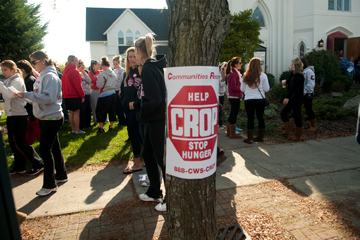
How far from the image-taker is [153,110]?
10.1 ft

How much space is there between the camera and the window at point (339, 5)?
1955 cm

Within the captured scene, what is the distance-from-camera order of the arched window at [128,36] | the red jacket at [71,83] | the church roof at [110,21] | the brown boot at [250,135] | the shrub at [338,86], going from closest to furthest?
the brown boot at [250,135] → the red jacket at [71,83] → the shrub at [338,86] → the arched window at [128,36] → the church roof at [110,21]

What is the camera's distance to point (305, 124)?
26.2 ft

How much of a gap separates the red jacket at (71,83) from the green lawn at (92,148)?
113 cm

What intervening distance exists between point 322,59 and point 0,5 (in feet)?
76.4

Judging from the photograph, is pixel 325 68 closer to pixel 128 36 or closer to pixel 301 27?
pixel 301 27

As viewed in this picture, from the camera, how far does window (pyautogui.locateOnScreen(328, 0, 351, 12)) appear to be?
64.1ft

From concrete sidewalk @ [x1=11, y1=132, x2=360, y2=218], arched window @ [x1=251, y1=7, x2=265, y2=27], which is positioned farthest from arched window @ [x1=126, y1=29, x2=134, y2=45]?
concrete sidewalk @ [x1=11, y1=132, x2=360, y2=218]

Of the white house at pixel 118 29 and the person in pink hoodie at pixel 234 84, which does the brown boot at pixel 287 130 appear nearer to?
the person in pink hoodie at pixel 234 84

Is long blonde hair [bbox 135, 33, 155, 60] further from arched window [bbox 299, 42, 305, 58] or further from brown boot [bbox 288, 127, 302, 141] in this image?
arched window [bbox 299, 42, 305, 58]

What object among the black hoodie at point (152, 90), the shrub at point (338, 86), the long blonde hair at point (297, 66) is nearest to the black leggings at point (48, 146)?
the black hoodie at point (152, 90)

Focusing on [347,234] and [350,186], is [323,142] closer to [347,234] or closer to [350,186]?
[350,186]

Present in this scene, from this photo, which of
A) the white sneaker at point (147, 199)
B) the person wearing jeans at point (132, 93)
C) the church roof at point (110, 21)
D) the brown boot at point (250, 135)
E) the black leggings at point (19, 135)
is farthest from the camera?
the church roof at point (110, 21)

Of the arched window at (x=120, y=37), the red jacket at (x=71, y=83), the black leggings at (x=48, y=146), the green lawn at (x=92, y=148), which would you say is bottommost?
the green lawn at (x=92, y=148)
